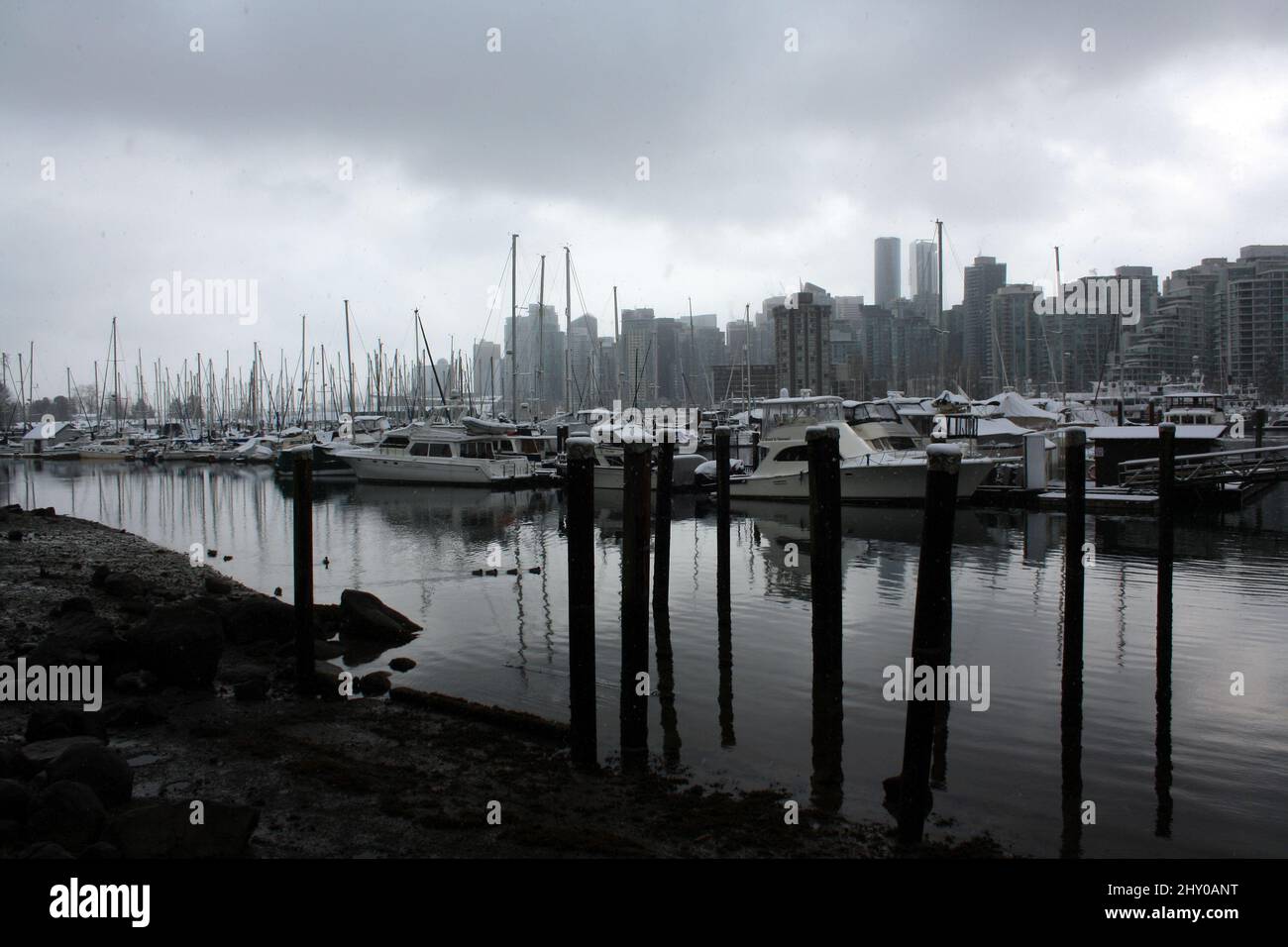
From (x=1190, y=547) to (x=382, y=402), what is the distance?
283ft

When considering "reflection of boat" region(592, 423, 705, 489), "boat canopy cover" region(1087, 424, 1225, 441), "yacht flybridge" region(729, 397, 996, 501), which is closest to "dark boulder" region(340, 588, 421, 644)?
"yacht flybridge" region(729, 397, 996, 501)

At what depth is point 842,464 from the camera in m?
38.8

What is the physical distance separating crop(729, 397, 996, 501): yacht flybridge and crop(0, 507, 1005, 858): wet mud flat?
89.4 feet

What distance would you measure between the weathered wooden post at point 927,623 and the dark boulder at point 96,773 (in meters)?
6.48

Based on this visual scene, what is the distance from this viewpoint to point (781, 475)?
41.0 meters

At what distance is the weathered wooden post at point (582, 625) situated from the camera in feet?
31.2

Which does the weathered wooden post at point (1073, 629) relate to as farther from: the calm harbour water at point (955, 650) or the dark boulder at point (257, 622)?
the dark boulder at point (257, 622)

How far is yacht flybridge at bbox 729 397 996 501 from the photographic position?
37156 millimetres

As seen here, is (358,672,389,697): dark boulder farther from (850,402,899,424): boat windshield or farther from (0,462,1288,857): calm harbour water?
(850,402,899,424): boat windshield

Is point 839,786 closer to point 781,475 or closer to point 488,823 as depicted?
point 488,823

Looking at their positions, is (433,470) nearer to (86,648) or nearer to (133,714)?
(86,648)

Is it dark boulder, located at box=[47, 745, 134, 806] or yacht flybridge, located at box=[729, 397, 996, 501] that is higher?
yacht flybridge, located at box=[729, 397, 996, 501]

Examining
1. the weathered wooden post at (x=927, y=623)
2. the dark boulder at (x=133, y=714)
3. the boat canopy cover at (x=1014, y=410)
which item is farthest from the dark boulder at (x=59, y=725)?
the boat canopy cover at (x=1014, y=410)

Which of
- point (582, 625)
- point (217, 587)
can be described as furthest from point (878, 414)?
point (582, 625)
